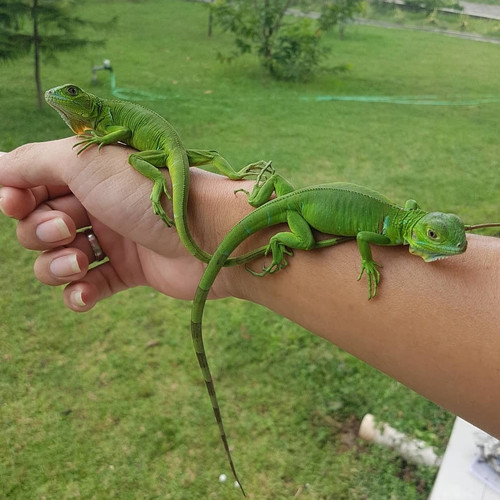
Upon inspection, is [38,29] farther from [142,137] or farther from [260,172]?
[260,172]

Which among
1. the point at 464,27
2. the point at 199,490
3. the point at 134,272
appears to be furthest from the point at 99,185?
the point at 464,27

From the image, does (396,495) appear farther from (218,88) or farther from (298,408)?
(218,88)

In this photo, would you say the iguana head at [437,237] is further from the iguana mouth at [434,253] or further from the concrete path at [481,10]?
the concrete path at [481,10]

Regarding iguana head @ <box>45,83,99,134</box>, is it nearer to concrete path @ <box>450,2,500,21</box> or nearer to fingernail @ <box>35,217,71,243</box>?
fingernail @ <box>35,217,71,243</box>

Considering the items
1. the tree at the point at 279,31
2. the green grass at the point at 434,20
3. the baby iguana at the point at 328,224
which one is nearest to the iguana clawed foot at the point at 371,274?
the baby iguana at the point at 328,224

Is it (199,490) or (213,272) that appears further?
(199,490)

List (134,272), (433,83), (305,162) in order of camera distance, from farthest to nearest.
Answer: (433,83)
(305,162)
(134,272)

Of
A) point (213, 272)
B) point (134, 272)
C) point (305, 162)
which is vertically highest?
point (213, 272)

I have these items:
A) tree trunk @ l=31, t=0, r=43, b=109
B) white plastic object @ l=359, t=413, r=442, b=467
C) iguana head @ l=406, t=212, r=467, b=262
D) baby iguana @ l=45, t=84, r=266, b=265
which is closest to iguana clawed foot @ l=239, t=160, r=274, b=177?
baby iguana @ l=45, t=84, r=266, b=265
